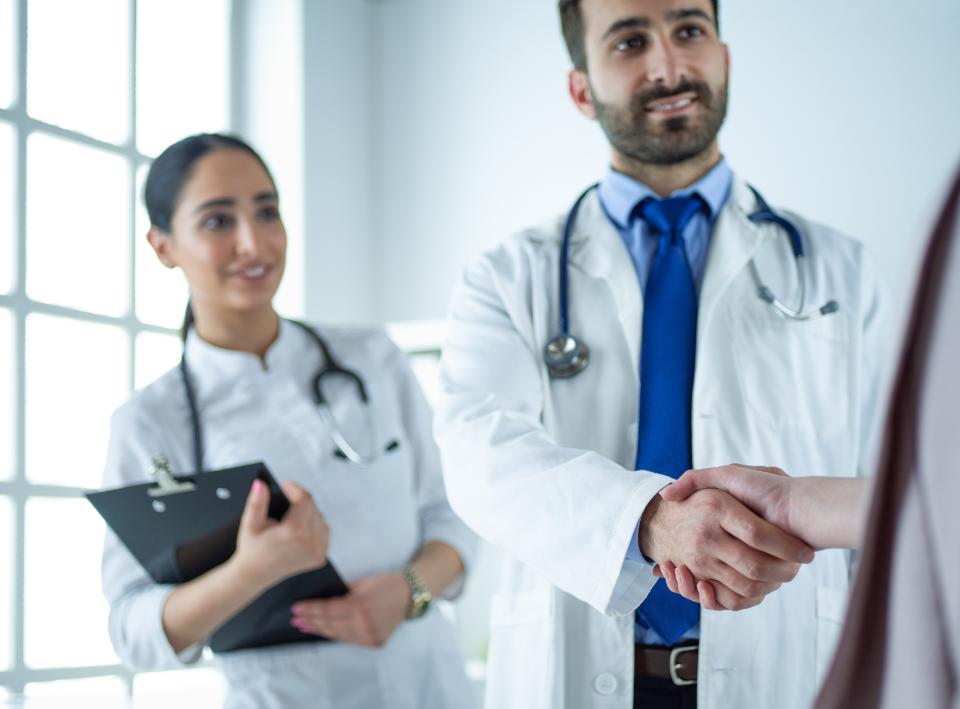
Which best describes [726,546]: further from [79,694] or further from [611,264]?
[79,694]

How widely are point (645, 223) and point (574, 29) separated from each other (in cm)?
38

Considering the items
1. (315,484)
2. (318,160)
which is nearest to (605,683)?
(315,484)

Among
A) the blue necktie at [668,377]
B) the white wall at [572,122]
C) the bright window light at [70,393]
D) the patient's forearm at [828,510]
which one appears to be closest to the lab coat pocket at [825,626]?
the blue necktie at [668,377]

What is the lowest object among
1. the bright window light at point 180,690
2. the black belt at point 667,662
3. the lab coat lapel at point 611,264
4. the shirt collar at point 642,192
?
the bright window light at point 180,690

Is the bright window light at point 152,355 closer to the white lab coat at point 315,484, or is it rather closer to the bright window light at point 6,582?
the bright window light at point 6,582

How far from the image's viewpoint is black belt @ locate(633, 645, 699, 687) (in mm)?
1411

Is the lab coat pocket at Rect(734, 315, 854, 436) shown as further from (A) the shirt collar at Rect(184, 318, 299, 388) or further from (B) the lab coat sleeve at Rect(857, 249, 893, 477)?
(A) the shirt collar at Rect(184, 318, 299, 388)

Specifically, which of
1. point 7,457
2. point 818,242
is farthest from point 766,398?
point 7,457

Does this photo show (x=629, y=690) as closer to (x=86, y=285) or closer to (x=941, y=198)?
(x=941, y=198)

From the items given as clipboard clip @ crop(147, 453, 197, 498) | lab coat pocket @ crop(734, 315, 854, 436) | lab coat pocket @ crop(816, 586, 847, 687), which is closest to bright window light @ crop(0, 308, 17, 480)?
clipboard clip @ crop(147, 453, 197, 498)

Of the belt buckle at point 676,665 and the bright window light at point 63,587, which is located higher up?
the belt buckle at point 676,665

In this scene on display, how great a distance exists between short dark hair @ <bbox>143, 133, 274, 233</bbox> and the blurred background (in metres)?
0.85

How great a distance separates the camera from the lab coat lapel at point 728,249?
5.11 feet

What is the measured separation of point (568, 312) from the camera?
1.60 metres
